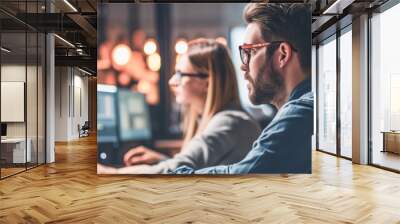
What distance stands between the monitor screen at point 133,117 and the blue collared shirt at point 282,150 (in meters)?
1.12

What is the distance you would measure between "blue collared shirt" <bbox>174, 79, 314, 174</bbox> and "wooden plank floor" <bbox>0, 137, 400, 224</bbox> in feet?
0.60

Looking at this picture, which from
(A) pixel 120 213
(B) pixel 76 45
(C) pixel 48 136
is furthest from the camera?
(B) pixel 76 45

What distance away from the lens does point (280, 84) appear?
6191mm

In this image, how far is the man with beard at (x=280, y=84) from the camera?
20.3ft

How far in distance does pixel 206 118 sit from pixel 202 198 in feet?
5.60

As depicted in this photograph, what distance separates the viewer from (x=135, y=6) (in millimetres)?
→ 6363

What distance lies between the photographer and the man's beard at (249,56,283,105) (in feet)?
20.3

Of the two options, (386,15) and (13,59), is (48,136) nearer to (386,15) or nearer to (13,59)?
(13,59)

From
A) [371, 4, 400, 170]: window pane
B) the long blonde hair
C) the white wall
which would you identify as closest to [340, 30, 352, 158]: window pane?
[371, 4, 400, 170]: window pane

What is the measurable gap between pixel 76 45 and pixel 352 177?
9345mm

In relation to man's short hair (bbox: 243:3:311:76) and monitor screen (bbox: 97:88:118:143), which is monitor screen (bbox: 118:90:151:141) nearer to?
monitor screen (bbox: 97:88:118:143)

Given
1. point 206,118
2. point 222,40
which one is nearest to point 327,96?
point 222,40

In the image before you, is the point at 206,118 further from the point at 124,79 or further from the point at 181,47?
the point at 124,79

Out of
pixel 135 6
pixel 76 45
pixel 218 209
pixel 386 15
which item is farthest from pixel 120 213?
pixel 76 45
